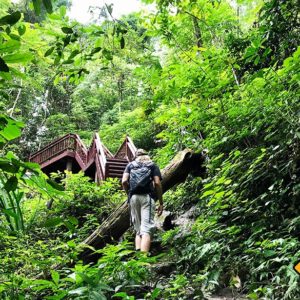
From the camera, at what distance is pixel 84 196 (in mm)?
7539

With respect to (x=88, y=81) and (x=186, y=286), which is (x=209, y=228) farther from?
(x=88, y=81)

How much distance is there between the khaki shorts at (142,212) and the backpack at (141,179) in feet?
0.30

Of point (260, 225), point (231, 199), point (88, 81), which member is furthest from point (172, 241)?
point (88, 81)

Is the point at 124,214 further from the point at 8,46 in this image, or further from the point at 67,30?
the point at 8,46

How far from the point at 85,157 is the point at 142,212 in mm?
9760

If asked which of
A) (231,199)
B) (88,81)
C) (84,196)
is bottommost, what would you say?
(231,199)

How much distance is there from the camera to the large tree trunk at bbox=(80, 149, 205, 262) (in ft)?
16.5

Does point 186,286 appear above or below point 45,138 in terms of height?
below

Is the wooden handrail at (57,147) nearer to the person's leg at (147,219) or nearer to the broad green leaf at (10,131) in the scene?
the person's leg at (147,219)

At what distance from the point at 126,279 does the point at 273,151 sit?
2.43 meters

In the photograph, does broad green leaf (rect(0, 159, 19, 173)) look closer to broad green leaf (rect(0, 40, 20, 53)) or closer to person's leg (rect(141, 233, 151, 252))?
broad green leaf (rect(0, 40, 20, 53))

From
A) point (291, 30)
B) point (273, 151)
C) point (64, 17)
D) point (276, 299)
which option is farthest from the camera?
point (291, 30)

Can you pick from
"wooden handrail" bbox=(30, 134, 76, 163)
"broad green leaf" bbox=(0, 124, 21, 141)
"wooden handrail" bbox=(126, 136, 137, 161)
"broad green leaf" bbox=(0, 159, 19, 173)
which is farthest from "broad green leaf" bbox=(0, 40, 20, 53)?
"wooden handrail" bbox=(30, 134, 76, 163)

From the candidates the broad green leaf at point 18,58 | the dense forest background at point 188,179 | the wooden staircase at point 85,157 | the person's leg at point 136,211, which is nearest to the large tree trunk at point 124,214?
the dense forest background at point 188,179
